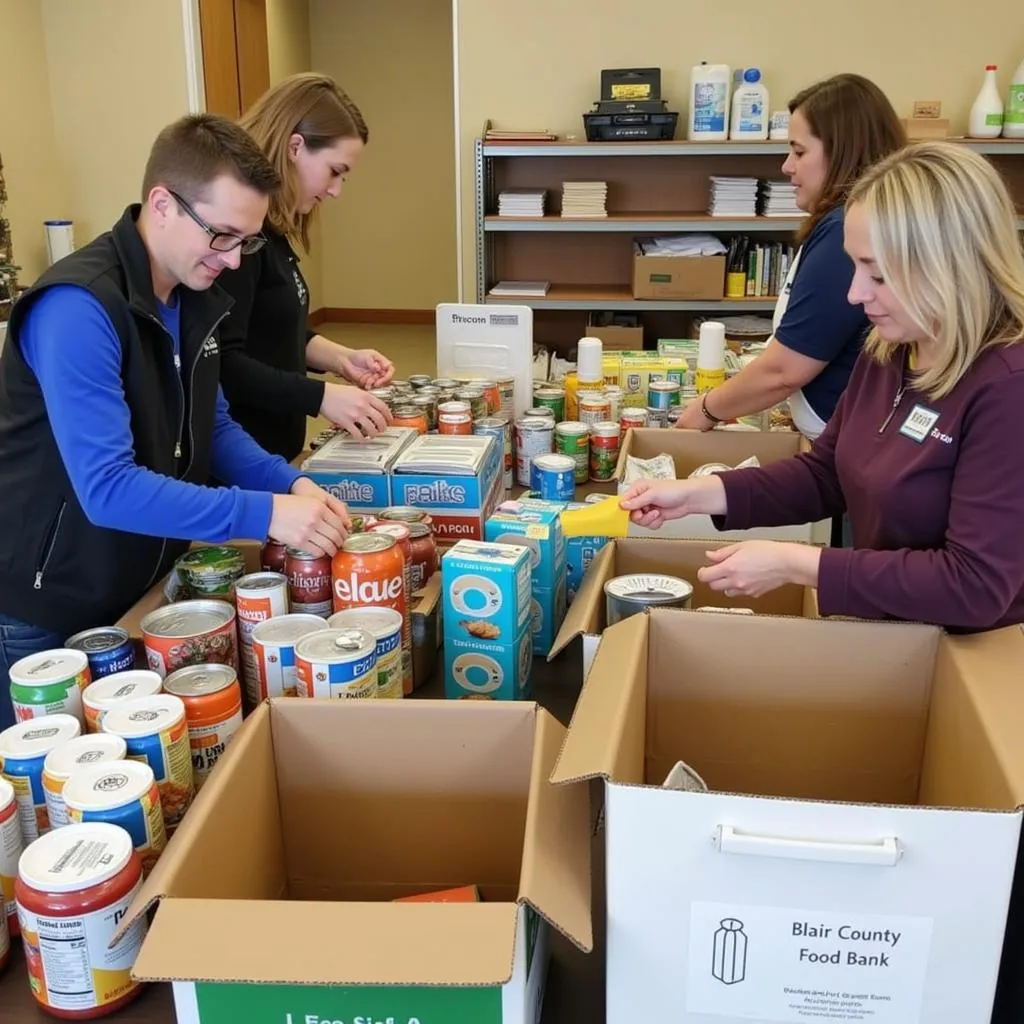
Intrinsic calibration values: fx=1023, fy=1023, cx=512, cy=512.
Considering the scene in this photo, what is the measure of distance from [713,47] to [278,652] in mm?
4727

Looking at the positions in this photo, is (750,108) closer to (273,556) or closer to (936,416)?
(936,416)

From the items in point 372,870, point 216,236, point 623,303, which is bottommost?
point 372,870

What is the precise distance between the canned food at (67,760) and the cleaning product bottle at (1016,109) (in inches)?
202

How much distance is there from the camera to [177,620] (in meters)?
1.33

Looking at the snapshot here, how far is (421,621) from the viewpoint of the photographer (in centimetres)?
148

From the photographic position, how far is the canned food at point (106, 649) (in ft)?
4.09

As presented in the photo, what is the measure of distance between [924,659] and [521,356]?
1658 mm

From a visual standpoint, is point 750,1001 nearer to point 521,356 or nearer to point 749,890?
point 749,890

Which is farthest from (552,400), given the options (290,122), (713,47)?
(713,47)

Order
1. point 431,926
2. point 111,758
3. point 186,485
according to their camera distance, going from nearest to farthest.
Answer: point 431,926, point 111,758, point 186,485

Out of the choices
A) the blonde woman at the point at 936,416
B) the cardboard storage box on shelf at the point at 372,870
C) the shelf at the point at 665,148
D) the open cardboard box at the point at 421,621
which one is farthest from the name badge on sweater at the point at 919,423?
the shelf at the point at 665,148

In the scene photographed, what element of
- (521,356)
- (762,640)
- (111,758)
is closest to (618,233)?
(521,356)

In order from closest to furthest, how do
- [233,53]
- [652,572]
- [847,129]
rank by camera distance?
[652,572], [847,129], [233,53]

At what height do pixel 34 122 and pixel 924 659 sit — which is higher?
pixel 34 122
